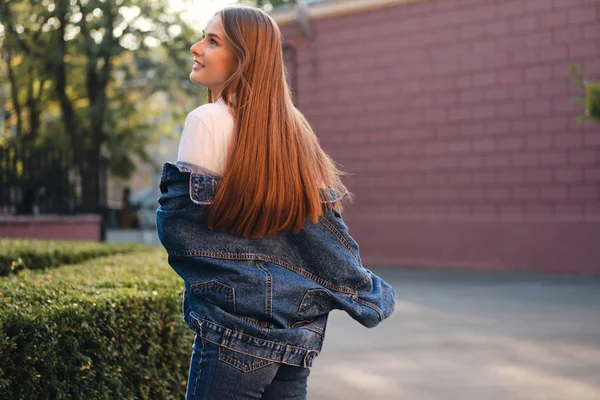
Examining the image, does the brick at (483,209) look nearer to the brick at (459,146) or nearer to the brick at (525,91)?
the brick at (459,146)

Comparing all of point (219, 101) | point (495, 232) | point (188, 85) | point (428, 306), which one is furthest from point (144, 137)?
point (219, 101)

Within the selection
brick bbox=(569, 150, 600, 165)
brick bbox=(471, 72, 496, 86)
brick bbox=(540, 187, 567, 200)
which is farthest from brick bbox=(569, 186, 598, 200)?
brick bbox=(471, 72, 496, 86)

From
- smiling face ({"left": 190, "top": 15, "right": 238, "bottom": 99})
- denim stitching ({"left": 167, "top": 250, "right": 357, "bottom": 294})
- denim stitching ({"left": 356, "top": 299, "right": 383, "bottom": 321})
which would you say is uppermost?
smiling face ({"left": 190, "top": 15, "right": 238, "bottom": 99})

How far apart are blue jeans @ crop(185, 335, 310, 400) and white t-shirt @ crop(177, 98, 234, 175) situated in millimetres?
479

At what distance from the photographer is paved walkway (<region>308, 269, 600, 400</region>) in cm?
567

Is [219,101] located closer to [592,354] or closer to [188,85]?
[592,354]

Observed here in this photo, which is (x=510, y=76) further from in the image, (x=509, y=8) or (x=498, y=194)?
(x=498, y=194)

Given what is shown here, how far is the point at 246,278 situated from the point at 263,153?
342 millimetres

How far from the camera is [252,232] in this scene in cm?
218

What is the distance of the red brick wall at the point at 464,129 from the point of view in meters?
15.2

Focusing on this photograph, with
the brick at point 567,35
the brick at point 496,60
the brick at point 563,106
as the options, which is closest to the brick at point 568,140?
the brick at point 563,106

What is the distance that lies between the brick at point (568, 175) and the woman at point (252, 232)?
45.0ft

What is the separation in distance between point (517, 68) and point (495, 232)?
3.28m

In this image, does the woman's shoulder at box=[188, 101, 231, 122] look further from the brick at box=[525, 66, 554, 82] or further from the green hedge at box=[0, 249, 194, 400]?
the brick at box=[525, 66, 554, 82]
